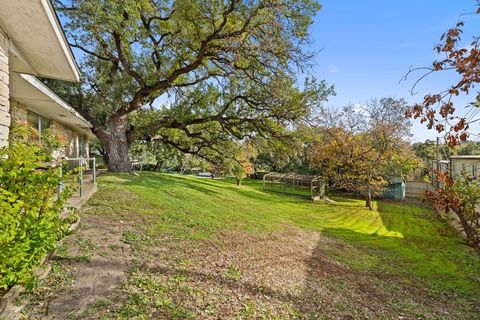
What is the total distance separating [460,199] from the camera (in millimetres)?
2812

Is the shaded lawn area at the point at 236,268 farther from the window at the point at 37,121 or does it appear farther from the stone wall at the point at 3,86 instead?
the window at the point at 37,121

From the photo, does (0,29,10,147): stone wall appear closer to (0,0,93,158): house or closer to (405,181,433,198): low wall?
(0,0,93,158): house

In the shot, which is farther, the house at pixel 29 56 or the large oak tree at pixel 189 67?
the large oak tree at pixel 189 67

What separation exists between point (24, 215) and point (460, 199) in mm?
4841

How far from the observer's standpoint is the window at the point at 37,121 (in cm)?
996

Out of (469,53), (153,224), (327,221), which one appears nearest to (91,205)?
(153,224)

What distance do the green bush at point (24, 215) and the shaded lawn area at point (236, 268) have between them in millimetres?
532

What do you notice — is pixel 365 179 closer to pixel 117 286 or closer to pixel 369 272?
pixel 369 272

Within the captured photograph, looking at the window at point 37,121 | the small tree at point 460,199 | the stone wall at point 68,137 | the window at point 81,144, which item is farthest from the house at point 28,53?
the window at point 81,144

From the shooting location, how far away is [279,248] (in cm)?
649

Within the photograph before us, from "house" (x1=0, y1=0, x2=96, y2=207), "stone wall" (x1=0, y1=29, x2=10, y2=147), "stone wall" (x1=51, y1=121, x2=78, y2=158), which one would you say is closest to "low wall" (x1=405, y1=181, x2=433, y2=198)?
"house" (x1=0, y1=0, x2=96, y2=207)

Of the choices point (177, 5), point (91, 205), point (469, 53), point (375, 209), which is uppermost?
point (177, 5)

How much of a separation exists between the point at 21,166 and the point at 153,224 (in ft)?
11.1

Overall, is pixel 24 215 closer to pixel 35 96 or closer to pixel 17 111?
pixel 35 96
